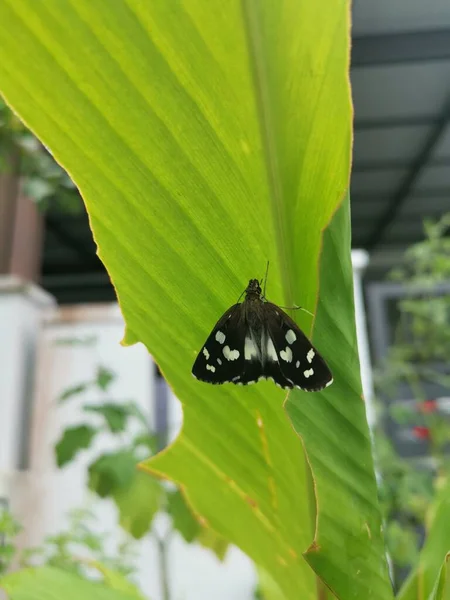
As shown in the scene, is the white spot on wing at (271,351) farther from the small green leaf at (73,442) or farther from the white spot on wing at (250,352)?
the small green leaf at (73,442)

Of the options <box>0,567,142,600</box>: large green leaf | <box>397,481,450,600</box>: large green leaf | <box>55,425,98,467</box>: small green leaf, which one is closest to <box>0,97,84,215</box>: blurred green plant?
<box>55,425,98,467</box>: small green leaf

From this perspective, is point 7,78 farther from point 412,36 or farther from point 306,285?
point 412,36

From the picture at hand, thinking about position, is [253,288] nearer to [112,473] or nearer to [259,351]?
[259,351]

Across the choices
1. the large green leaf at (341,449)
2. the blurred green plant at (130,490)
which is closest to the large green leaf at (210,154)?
the large green leaf at (341,449)

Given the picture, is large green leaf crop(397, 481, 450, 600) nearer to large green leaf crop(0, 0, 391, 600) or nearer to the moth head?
large green leaf crop(0, 0, 391, 600)

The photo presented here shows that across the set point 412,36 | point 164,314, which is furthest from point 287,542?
A: point 412,36
